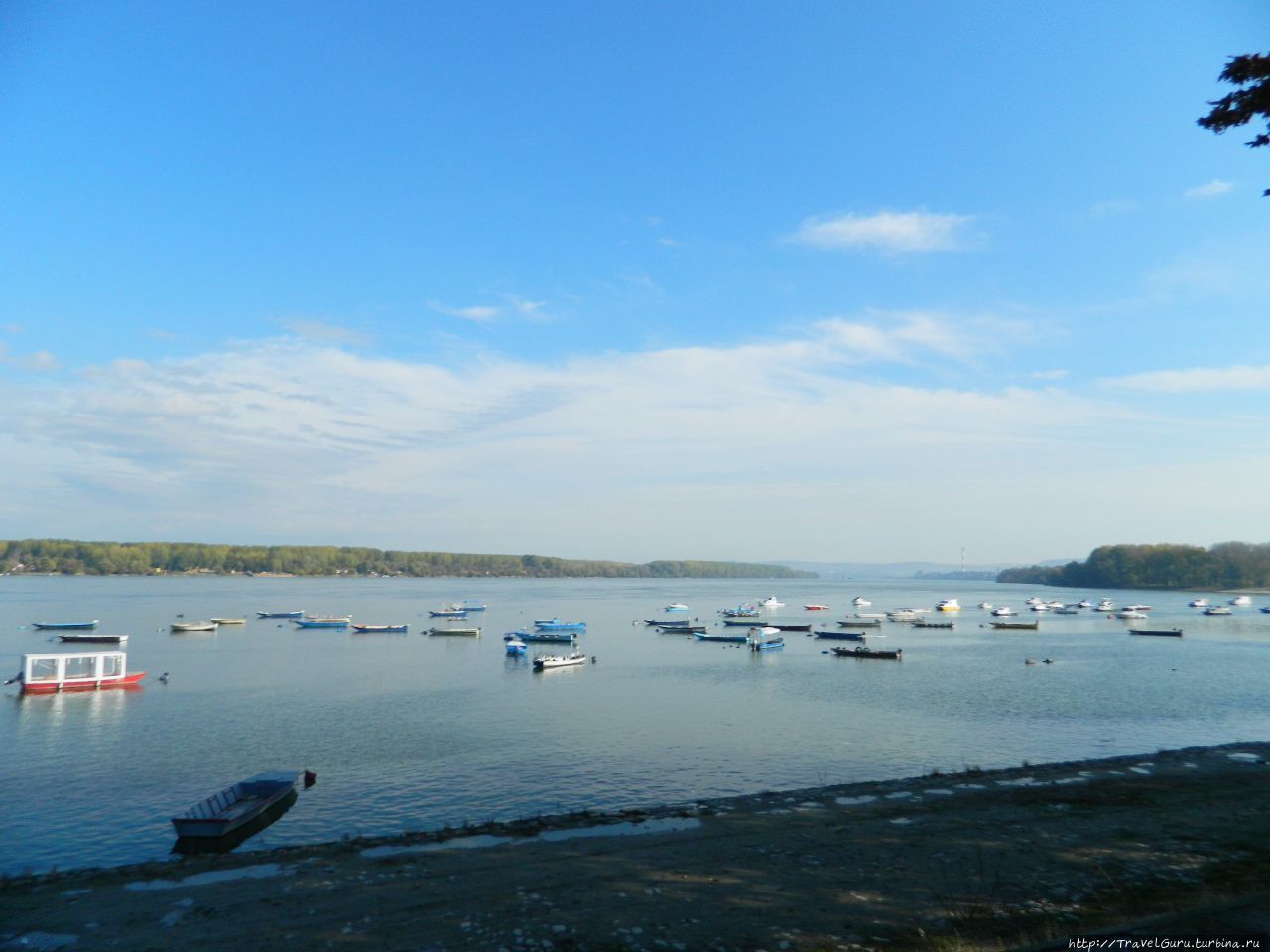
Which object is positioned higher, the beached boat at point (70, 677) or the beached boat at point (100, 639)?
the beached boat at point (70, 677)

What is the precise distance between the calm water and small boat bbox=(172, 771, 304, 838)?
2.55ft

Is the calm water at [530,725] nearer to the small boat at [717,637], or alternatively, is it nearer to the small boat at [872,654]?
the small boat at [872,654]

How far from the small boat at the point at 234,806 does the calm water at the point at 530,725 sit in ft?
2.55

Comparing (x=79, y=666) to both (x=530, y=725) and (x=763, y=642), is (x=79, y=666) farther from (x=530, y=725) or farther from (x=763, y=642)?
(x=763, y=642)

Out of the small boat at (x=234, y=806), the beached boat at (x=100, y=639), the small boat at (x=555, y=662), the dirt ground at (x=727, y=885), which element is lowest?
the beached boat at (x=100, y=639)

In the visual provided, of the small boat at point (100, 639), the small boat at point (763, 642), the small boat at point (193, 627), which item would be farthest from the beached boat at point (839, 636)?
the small boat at point (100, 639)

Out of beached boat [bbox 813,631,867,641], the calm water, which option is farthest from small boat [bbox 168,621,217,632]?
beached boat [bbox 813,631,867,641]

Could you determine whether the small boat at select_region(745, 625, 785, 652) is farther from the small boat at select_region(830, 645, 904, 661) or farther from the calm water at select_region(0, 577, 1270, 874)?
the small boat at select_region(830, 645, 904, 661)

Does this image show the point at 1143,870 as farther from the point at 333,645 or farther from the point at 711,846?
the point at 333,645

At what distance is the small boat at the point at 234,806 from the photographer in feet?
65.9

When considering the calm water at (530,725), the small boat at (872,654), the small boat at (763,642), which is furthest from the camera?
the small boat at (763,642)

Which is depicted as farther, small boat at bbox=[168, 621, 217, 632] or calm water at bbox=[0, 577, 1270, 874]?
small boat at bbox=[168, 621, 217, 632]

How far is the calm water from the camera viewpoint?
24.2 metres

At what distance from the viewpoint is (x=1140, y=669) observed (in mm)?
58406
